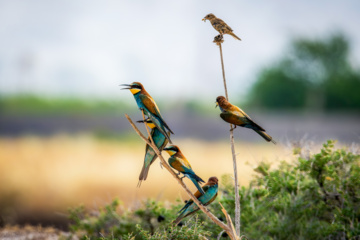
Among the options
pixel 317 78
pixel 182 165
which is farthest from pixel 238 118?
pixel 317 78

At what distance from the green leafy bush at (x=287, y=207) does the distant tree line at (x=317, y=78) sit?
23.0 metres

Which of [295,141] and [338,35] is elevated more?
[338,35]

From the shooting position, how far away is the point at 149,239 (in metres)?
3.48

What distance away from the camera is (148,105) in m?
2.64

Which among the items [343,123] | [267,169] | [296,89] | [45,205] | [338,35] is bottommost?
[45,205]

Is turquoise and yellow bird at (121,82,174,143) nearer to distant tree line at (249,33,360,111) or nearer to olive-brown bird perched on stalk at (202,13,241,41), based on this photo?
olive-brown bird perched on stalk at (202,13,241,41)

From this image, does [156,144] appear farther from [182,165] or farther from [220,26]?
[220,26]

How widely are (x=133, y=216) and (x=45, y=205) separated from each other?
4.67m

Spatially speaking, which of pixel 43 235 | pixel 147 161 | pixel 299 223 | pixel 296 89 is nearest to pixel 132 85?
pixel 147 161

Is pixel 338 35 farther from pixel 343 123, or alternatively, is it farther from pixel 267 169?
pixel 267 169

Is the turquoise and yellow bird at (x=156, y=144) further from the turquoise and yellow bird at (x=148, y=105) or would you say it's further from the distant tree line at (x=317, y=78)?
the distant tree line at (x=317, y=78)

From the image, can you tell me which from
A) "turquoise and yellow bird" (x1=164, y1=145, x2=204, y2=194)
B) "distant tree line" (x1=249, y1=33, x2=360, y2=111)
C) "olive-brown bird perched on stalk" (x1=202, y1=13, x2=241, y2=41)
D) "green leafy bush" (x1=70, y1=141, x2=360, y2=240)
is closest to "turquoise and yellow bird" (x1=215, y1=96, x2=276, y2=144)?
"turquoise and yellow bird" (x1=164, y1=145, x2=204, y2=194)

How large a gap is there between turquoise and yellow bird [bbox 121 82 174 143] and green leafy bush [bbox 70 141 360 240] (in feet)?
6.72

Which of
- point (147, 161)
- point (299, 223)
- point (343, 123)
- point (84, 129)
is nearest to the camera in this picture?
point (147, 161)
